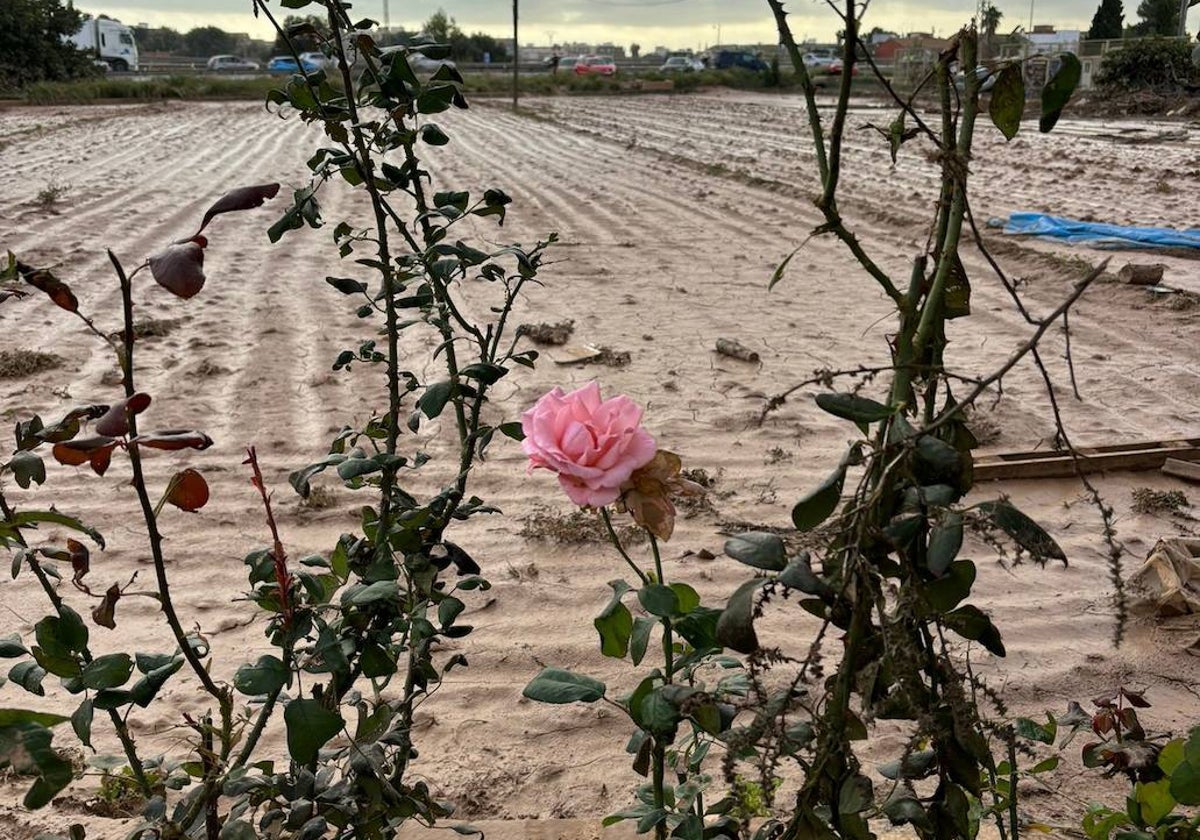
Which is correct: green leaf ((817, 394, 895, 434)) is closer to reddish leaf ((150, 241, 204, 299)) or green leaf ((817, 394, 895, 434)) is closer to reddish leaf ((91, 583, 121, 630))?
reddish leaf ((150, 241, 204, 299))

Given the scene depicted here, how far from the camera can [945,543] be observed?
920 mm

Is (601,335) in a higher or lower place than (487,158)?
lower

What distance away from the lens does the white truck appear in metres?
45.4

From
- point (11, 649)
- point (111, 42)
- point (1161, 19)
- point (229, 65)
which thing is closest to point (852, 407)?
point (11, 649)

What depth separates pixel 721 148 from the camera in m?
15.8

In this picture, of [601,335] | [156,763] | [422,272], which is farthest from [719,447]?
[156,763]

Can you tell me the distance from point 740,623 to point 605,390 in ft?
12.0

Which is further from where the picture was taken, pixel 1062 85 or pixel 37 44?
pixel 37 44

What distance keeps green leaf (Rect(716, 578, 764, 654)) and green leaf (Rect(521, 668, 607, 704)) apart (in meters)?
0.26

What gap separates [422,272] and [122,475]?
2.65 meters

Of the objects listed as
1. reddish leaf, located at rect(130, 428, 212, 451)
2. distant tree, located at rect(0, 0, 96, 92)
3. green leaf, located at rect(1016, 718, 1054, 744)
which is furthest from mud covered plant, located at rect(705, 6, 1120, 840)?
distant tree, located at rect(0, 0, 96, 92)

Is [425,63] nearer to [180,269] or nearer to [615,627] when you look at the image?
[180,269]

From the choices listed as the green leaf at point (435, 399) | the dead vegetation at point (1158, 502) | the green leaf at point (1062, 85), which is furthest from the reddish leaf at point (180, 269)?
the dead vegetation at point (1158, 502)

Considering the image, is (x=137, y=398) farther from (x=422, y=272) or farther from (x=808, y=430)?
(x=808, y=430)
